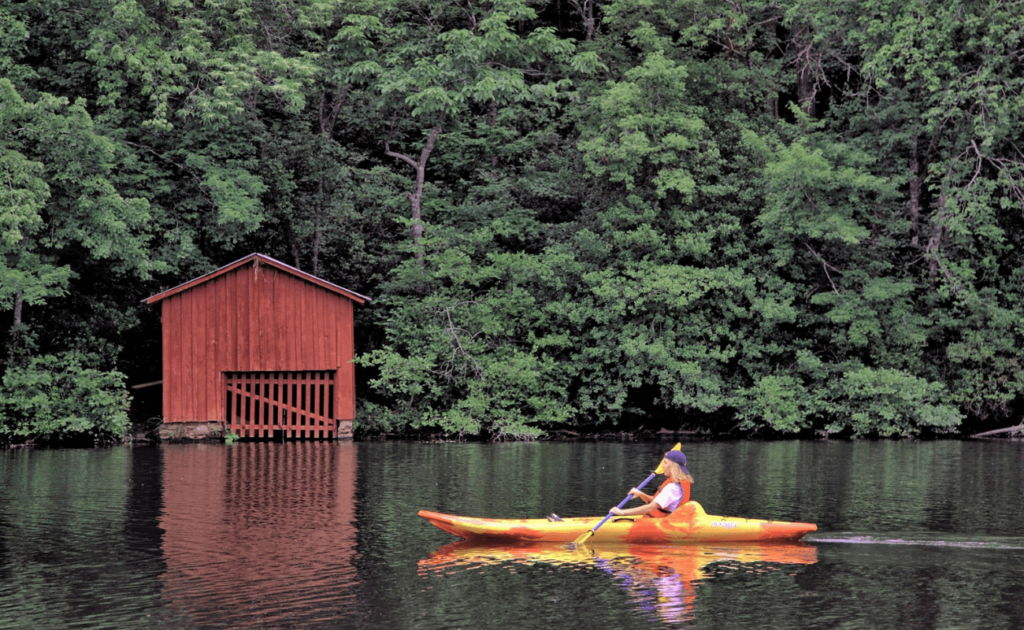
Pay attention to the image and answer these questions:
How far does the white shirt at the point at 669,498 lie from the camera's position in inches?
497

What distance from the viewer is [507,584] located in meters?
10.6

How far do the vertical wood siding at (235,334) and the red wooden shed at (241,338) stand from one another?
0.02 metres

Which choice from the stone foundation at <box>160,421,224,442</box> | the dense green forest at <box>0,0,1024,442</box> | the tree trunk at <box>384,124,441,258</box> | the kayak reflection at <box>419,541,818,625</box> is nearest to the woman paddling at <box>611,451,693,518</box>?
the kayak reflection at <box>419,541,818,625</box>

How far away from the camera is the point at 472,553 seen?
1215cm

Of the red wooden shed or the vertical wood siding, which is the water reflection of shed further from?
the vertical wood siding

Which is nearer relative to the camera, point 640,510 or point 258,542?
point 258,542

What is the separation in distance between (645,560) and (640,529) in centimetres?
79

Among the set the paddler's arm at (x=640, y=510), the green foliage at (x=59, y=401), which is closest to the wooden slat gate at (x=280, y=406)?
the green foliage at (x=59, y=401)

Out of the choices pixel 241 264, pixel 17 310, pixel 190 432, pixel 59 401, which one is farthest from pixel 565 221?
pixel 17 310

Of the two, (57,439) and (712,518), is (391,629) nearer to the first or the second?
(712,518)

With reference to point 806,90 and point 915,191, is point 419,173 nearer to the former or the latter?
point 806,90

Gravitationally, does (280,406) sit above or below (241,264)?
below

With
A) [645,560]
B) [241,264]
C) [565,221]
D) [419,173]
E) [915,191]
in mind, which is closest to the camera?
[645,560]

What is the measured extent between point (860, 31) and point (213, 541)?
74.9 ft
